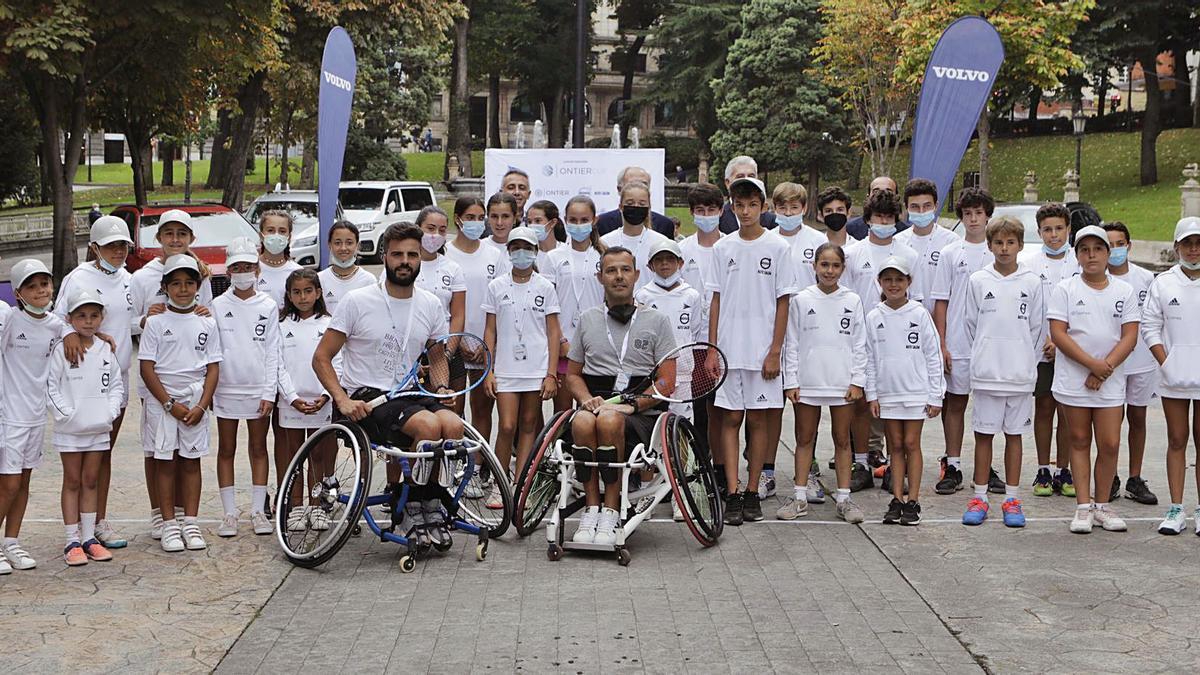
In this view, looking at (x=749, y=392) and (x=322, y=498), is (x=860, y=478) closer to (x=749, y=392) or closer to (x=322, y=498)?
(x=749, y=392)

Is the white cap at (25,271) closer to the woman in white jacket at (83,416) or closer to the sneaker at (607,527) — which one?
the woman in white jacket at (83,416)

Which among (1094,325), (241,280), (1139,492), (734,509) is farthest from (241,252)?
(1139,492)

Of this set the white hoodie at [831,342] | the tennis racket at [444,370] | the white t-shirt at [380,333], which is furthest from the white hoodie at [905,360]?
the white t-shirt at [380,333]

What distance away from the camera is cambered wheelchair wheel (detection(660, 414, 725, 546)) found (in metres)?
7.95

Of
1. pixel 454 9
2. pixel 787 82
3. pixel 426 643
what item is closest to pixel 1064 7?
pixel 454 9

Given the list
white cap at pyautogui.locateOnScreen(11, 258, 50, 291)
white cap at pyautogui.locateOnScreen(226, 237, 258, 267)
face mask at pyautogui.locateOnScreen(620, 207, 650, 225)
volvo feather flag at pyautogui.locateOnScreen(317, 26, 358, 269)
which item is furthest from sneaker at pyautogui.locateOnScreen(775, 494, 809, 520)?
volvo feather flag at pyautogui.locateOnScreen(317, 26, 358, 269)

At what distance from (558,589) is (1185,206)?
3224 centimetres

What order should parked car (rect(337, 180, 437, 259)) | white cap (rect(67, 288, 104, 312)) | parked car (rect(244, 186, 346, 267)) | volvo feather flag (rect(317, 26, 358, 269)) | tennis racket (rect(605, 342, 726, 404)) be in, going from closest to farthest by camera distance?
white cap (rect(67, 288, 104, 312)) < tennis racket (rect(605, 342, 726, 404)) < volvo feather flag (rect(317, 26, 358, 269)) < parked car (rect(244, 186, 346, 267)) < parked car (rect(337, 180, 437, 259))

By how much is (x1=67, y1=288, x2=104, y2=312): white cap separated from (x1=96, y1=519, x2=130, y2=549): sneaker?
130 centimetres

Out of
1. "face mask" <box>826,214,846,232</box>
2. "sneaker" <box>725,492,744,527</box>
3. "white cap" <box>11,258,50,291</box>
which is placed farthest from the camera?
"face mask" <box>826,214,846,232</box>

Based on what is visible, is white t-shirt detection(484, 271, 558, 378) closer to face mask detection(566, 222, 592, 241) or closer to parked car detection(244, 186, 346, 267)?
face mask detection(566, 222, 592, 241)

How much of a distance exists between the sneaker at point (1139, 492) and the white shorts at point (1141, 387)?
56cm

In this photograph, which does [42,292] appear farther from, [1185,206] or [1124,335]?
[1185,206]

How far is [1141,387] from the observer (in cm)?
941
